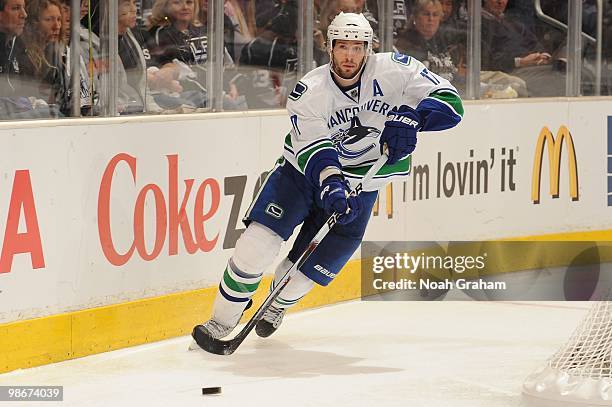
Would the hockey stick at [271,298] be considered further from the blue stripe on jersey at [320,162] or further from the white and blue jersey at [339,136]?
the blue stripe on jersey at [320,162]

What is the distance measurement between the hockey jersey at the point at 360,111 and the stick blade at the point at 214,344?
679mm

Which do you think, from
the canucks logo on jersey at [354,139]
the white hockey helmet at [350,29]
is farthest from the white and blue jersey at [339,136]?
the white hockey helmet at [350,29]

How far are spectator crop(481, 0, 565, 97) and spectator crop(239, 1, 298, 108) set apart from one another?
139 cm

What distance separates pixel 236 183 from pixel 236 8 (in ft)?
2.61

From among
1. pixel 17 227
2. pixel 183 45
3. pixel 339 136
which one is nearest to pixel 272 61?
pixel 183 45

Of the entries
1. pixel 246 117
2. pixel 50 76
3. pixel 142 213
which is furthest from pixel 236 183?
pixel 50 76

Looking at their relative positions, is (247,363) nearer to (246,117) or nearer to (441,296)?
(246,117)

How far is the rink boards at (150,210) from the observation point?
202 inches

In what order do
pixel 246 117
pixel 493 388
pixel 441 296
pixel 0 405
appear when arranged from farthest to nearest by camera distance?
pixel 441 296
pixel 246 117
pixel 493 388
pixel 0 405

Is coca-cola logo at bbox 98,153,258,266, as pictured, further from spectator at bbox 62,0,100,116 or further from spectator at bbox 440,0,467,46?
spectator at bbox 440,0,467,46

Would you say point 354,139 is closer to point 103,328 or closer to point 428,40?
point 103,328

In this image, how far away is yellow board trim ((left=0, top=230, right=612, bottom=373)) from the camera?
511cm

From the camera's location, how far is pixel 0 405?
15.0 ft

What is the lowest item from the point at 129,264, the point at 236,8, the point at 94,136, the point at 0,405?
the point at 0,405
